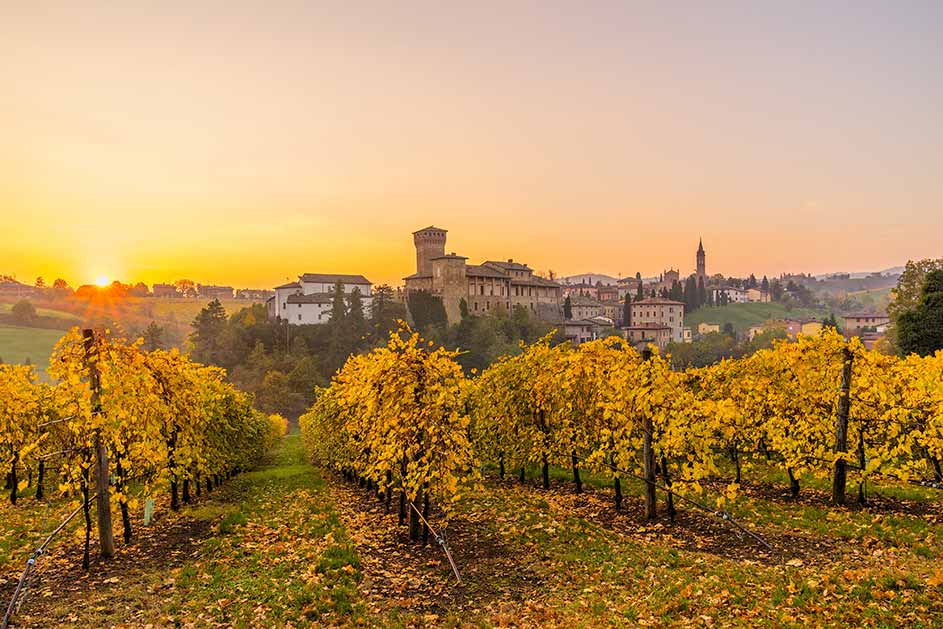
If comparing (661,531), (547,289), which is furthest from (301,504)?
(547,289)

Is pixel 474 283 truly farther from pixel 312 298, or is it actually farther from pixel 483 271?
pixel 312 298

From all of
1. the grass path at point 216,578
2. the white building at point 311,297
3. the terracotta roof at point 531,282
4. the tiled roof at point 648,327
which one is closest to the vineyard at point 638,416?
the grass path at point 216,578

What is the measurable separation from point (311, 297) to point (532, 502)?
96.1 m

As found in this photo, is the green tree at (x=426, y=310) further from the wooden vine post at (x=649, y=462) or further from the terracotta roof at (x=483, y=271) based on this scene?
the wooden vine post at (x=649, y=462)

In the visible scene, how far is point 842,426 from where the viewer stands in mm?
17438

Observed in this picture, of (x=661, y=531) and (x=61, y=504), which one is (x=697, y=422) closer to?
(x=661, y=531)

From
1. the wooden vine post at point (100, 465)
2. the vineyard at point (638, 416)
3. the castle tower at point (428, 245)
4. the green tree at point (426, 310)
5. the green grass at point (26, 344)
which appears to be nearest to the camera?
the wooden vine post at point (100, 465)

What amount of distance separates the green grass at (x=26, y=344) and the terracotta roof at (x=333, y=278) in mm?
48820

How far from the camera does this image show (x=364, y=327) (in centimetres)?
10194

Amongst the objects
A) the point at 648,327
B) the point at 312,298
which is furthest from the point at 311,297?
the point at 648,327

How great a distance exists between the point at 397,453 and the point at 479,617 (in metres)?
4.70

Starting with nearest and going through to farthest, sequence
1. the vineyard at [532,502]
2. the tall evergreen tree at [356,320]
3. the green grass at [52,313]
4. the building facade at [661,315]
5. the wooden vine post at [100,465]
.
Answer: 1. the vineyard at [532,502]
2. the wooden vine post at [100,465]
3. the tall evergreen tree at [356,320]
4. the green grass at [52,313]
5. the building facade at [661,315]

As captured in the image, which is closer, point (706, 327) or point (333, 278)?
point (333, 278)

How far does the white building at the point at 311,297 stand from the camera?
107 m
